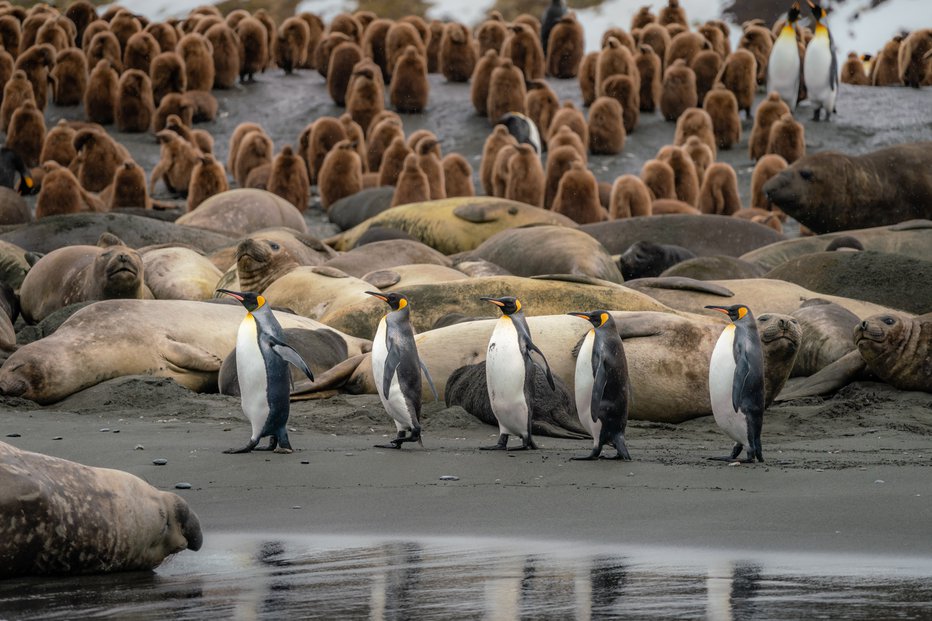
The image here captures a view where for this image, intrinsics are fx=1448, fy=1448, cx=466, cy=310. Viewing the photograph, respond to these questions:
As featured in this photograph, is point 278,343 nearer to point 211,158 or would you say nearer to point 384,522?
point 384,522

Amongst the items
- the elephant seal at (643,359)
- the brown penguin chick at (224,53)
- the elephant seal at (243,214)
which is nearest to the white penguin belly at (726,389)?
the elephant seal at (643,359)

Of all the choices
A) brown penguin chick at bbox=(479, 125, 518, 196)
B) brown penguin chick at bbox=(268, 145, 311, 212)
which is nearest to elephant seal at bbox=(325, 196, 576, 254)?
brown penguin chick at bbox=(268, 145, 311, 212)

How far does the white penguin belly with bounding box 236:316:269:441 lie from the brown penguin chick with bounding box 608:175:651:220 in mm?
12071

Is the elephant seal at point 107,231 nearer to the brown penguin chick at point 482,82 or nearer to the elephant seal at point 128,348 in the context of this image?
the elephant seal at point 128,348

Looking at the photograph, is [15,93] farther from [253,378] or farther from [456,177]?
[253,378]

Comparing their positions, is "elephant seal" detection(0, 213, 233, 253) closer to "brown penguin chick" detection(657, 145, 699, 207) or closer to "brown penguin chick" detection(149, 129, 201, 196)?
"brown penguin chick" detection(149, 129, 201, 196)

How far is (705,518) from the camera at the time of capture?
4.70m

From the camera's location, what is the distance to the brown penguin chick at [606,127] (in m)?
24.0

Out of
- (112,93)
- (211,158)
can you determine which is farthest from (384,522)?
(112,93)

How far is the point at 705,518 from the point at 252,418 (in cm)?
262

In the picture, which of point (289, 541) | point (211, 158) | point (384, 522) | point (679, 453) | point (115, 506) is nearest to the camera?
point (115, 506)

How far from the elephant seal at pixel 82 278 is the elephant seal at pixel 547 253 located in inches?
141

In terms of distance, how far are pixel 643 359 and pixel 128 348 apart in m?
3.11

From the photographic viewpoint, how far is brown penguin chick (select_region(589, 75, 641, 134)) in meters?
25.0
